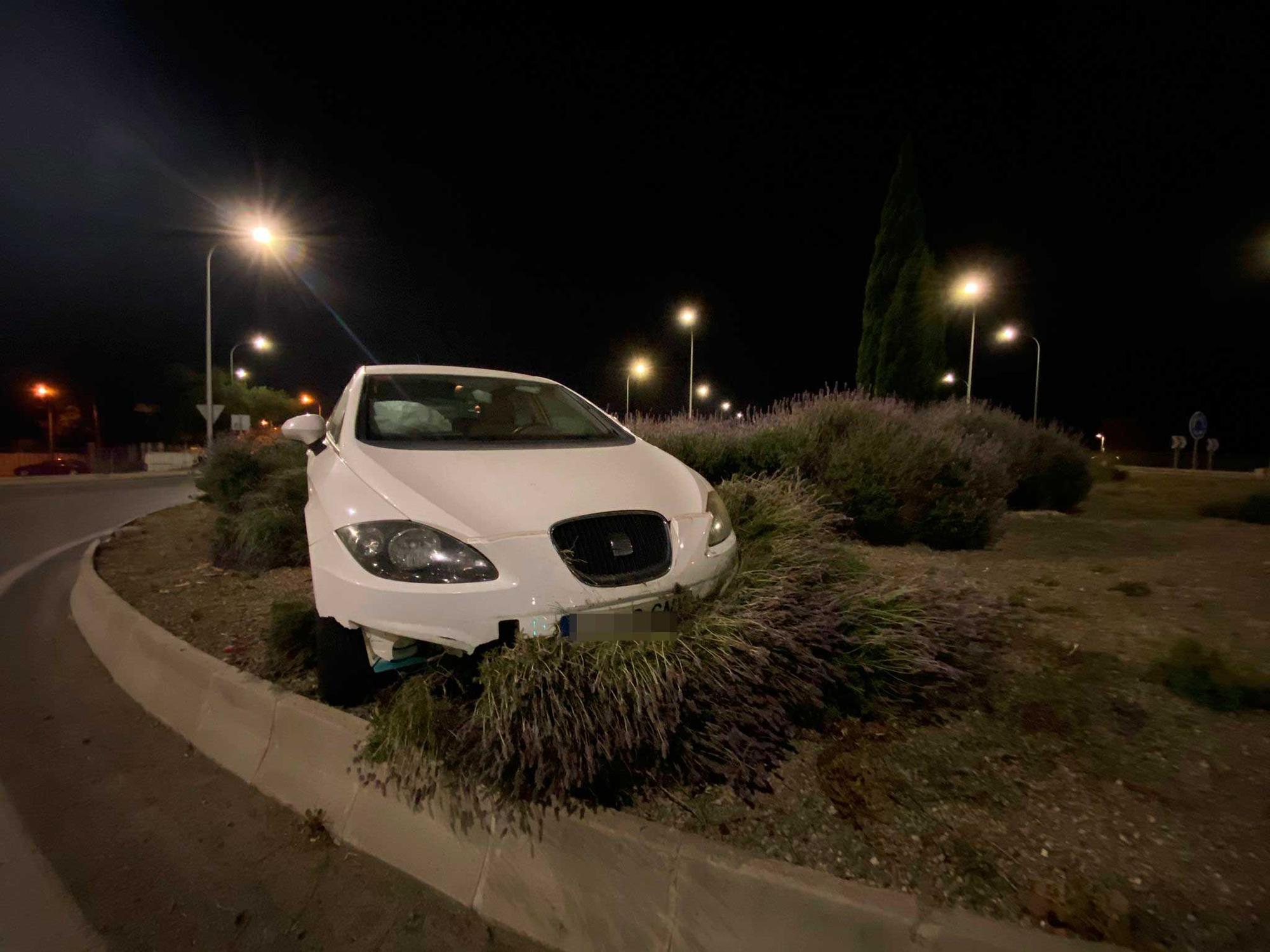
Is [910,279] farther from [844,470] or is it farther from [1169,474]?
[844,470]

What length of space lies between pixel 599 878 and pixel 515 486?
4.98 ft

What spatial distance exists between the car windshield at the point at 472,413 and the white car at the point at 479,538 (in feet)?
0.12

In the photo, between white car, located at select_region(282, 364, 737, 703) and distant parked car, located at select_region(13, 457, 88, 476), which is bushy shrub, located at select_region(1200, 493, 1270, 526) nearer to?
white car, located at select_region(282, 364, 737, 703)

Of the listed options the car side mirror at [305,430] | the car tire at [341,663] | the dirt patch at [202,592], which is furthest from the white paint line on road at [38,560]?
the car tire at [341,663]

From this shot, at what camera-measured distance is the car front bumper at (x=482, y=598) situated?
250cm

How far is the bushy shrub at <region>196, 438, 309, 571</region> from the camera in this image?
6.28m

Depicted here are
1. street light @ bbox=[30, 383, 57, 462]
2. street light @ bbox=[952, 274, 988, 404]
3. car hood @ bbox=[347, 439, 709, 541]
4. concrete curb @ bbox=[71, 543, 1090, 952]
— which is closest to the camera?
concrete curb @ bbox=[71, 543, 1090, 952]

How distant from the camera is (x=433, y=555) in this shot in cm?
258

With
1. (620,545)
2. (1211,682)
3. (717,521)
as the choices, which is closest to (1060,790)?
(1211,682)

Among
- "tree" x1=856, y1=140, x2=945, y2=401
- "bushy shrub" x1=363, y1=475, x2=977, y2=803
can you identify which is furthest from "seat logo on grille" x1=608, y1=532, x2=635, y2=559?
"tree" x1=856, y1=140, x2=945, y2=401

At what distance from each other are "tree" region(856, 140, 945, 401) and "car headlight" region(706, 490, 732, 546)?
17692mm

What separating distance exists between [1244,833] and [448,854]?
260 cm

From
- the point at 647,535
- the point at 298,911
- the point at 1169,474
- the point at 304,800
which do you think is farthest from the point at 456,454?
the point at 1169,474

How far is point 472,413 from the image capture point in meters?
4.20
